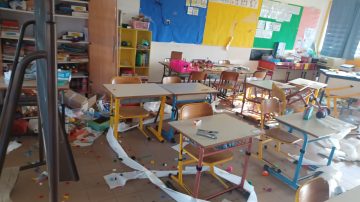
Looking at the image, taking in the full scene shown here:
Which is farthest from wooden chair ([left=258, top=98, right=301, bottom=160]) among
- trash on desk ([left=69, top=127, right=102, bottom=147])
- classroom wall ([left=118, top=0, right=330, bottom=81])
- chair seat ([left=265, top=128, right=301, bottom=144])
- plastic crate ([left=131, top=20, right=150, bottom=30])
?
classroom wall ([left=118, top=0, right=330, bottom=81])

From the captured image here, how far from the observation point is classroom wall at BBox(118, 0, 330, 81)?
5.24 meters

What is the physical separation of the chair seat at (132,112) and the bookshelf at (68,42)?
5.73 feet

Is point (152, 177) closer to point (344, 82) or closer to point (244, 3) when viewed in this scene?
point (344, 82)

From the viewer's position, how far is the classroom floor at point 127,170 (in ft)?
7.78

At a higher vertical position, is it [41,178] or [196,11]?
[196,11]

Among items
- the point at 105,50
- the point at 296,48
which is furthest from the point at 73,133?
the point at 296,48

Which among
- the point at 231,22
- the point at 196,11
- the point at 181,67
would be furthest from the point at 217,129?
the point at 231,22

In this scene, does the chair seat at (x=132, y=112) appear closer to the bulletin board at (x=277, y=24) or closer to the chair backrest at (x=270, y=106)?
the chair backrest at (x=270, y=106)

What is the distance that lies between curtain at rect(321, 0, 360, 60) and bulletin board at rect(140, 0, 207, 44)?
4390 millimetres

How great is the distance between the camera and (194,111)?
9.12 ft

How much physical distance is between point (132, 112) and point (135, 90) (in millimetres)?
296

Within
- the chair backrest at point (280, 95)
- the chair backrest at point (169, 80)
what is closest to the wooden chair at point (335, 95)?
the chair backrest at point (280, 95)

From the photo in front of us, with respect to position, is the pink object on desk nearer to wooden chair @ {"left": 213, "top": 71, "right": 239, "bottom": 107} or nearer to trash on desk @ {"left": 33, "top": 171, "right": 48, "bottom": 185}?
wooden chair @ {"left": 213, "top": 71, "right": 239, "bottom": 107}

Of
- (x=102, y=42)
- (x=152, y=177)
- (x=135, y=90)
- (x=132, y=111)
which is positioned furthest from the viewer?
(x=102, y=42)
